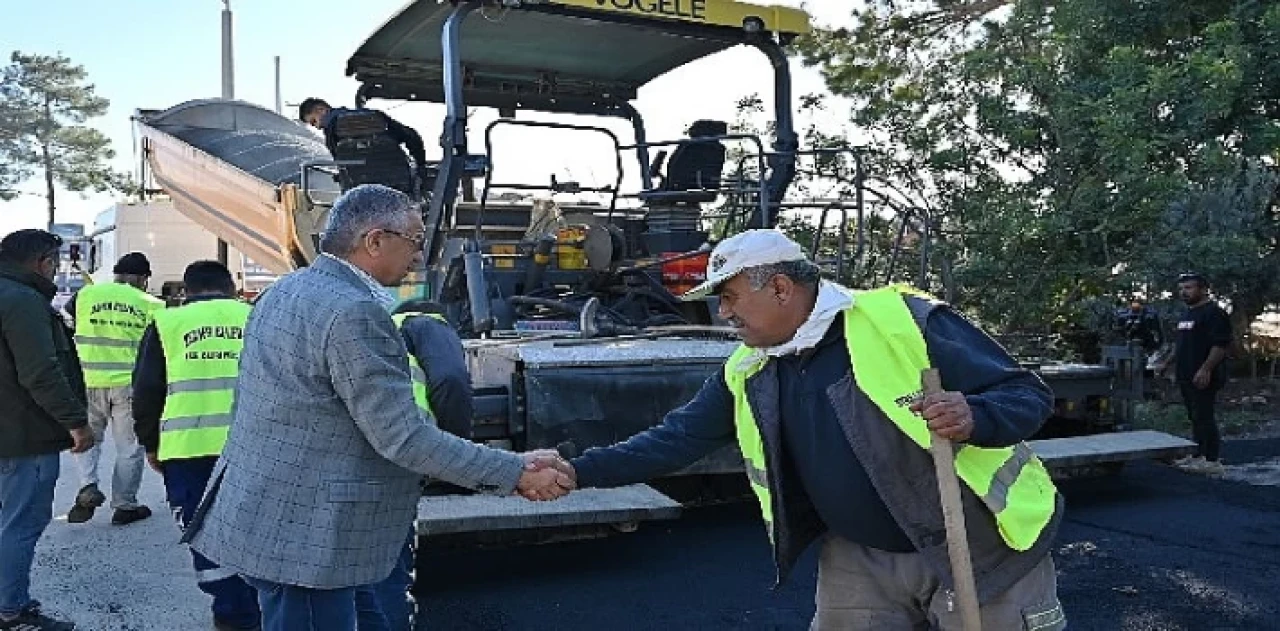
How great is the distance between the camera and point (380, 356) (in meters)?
2.35

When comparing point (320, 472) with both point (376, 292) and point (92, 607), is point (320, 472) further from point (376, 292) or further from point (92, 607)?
point (92, 607)

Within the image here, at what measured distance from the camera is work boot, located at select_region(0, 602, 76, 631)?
4.14m

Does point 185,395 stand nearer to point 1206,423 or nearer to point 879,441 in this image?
point 879,441

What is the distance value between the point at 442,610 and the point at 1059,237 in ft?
24.5

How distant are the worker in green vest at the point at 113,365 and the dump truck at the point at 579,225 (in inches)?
45.8

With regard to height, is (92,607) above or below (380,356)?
below

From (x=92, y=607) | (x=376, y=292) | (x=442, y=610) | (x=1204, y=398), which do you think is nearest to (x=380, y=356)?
(x=376, y=292)

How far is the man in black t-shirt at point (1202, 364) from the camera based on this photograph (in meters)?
7.47

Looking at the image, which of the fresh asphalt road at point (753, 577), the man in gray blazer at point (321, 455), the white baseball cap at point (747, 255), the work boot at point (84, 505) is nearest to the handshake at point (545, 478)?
the man in gray blazer at point (321, 455)

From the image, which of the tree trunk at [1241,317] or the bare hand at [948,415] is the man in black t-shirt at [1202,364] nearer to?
the tree trunk at [1241,317]

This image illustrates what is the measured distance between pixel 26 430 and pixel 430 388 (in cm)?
165

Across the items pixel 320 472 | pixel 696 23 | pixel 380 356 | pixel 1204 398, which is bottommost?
pixel 1204 398

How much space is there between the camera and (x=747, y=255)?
2.40 meters

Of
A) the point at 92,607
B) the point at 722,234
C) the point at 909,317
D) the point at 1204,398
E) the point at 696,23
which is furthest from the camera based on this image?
the point at 1204,398
